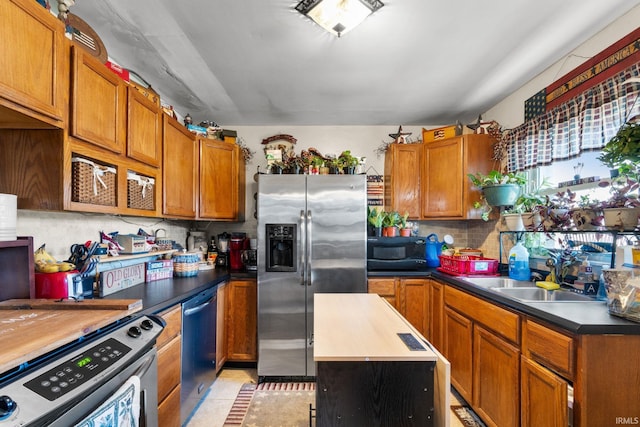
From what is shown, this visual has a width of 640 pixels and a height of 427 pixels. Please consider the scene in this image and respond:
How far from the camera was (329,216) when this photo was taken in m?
2.81

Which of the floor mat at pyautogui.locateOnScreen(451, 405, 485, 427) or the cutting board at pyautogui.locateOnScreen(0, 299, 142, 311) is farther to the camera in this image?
the floor mat at pyautogui.locateOnScreen(451, 405, 485, 427)

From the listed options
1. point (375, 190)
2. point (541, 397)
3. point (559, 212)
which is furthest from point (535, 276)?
point (375, 190)

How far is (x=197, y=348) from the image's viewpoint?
221cm

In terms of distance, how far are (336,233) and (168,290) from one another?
1426 mm

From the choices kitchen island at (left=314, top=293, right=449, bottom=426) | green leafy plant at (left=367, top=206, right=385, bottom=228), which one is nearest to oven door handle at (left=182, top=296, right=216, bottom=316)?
kitchen island at (left=314, top=293, right=449, bottom=426)

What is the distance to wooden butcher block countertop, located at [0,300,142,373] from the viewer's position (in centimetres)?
84

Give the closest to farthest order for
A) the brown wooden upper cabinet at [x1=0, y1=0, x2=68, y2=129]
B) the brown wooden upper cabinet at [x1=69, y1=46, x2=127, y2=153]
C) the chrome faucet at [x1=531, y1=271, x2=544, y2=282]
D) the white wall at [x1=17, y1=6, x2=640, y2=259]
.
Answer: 1. the brown wooden upper cabinet at [x1=0, y1=0, x2=68, y2=129]
2. the brown wooden upper cabinet at [x1=69, y1=46, x2=127, y2=153]
3. the white wall at [x1=17, y1=6, x2=640, y2=259]
4. the chrome faucet at [x1=531, y1=271, x2=544, y2=282]

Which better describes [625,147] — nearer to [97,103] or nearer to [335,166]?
[335,166]

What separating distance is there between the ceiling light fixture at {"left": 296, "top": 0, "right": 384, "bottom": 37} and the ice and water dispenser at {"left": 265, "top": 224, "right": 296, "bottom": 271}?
1603 mm

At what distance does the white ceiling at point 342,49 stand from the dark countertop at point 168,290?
161 cm

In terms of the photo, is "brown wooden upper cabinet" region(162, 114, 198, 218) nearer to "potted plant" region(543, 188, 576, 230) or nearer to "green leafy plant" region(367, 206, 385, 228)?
"green leafy plant" region(367, 206, 385, 228)

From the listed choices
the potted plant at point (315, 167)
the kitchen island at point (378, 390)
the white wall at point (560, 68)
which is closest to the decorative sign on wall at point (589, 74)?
the white wall at point (560, 68)

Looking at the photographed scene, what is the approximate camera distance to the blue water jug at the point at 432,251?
3166 millimetres

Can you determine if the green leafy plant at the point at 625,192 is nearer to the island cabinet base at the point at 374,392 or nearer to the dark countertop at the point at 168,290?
the island cabinet base at the point at 374,392
